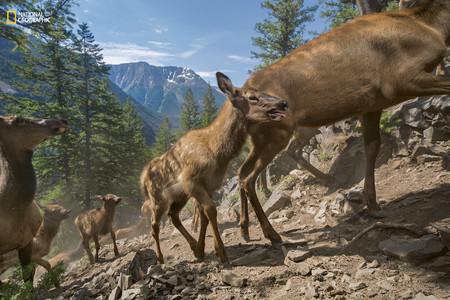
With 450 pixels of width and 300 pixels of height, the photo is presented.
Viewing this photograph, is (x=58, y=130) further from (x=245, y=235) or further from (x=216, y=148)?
(x=245, y=235)

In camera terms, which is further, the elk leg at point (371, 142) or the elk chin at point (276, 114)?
the elk leg at point (371, 142)

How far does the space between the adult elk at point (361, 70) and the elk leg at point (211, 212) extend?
0.89 meters

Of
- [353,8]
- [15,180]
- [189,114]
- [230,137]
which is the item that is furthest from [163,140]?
[230,137]

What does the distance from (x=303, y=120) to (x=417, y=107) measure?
4341mm

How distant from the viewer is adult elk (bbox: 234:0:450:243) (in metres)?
4.21

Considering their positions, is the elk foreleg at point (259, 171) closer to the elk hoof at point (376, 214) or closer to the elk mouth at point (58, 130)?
the elk hoof at point (376, 214)

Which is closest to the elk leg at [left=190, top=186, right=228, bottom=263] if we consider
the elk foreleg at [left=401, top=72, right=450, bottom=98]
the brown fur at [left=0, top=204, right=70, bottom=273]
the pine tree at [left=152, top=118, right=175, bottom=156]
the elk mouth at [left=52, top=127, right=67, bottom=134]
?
the elk mouth at [left=52, top=127, right=67, bottom=134]

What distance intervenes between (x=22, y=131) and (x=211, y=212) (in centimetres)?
308

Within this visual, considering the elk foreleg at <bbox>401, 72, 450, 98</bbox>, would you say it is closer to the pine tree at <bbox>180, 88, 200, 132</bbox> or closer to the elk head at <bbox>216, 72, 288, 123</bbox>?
the elk head at <bbox>216, 72, 288, 123</bbox>

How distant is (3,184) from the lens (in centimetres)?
457

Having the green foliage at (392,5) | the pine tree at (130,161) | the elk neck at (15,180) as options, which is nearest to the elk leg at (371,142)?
the elk neck at (15,180)

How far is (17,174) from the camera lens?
4.61 meters

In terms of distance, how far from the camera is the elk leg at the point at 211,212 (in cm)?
438

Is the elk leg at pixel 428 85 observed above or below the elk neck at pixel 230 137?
above
